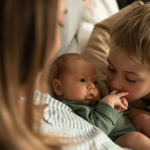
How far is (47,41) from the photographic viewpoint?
18.0 inches

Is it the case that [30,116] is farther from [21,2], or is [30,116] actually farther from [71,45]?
[71,45]

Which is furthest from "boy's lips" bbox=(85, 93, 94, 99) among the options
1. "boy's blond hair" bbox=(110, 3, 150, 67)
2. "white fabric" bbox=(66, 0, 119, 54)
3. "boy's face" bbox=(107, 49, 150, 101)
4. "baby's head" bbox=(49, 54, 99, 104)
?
"white fabric" bbox=(66, 0, 119, 54)

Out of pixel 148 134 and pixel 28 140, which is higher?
pixel 28 140

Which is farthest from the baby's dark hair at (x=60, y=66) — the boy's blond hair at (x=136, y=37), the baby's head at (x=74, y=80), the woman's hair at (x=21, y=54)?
the woman's hair at (x=21, y=54)

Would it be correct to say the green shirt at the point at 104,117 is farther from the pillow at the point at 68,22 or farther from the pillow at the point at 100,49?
the pillow at the point at 68,22

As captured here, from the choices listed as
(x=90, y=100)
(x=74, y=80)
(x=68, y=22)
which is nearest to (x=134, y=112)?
(x=90, y=100)

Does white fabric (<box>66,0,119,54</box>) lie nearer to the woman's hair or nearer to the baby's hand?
the baby's hand

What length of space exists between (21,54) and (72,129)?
0.35m

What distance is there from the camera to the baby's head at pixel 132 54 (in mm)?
839

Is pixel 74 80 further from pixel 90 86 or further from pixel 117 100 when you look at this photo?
pixel 117 100

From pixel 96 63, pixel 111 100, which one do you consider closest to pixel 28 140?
pixel 111 100

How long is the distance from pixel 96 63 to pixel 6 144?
0.84m

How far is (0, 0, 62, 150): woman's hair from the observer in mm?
433

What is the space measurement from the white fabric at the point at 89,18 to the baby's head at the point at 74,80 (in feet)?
1.14
